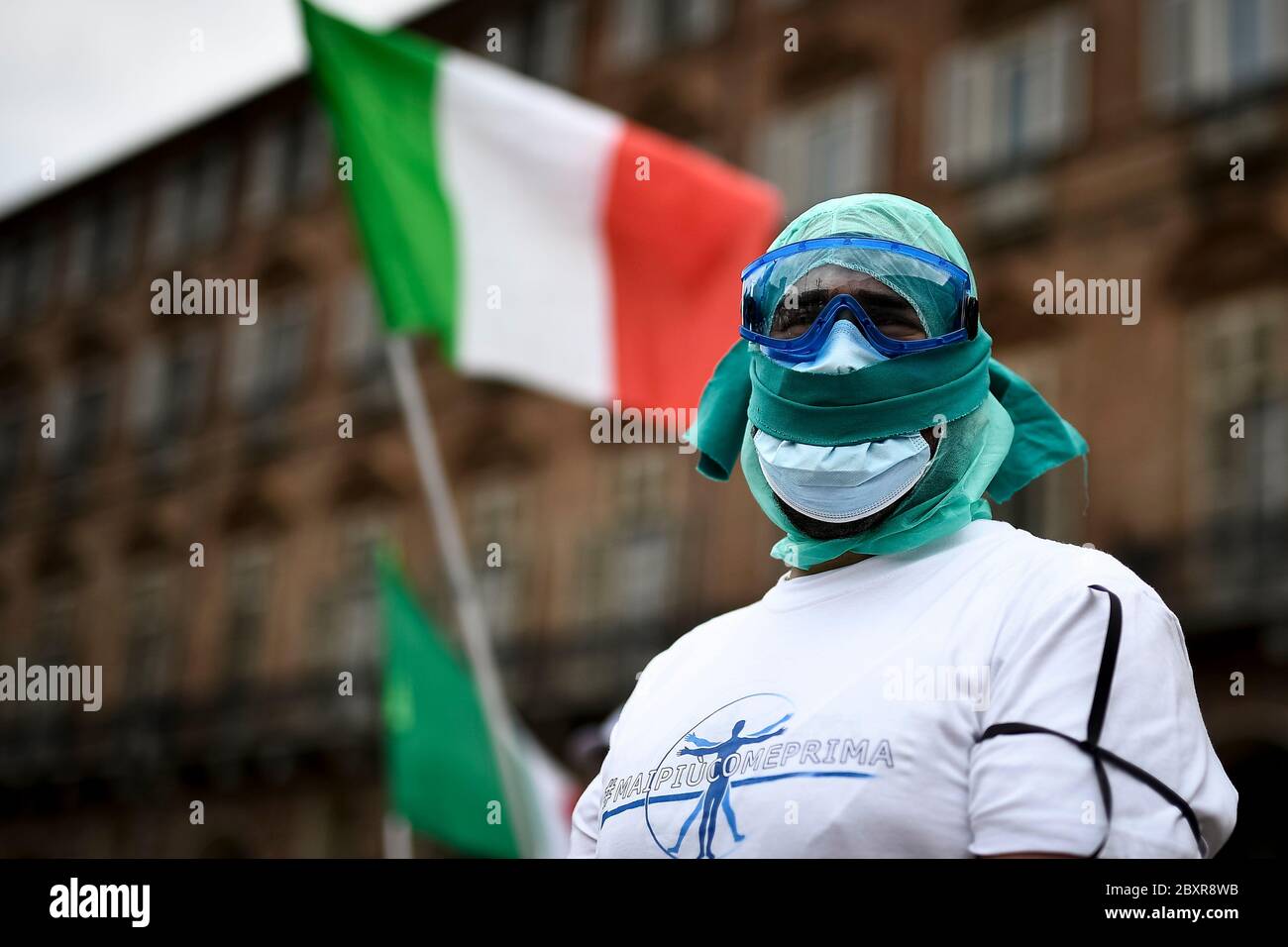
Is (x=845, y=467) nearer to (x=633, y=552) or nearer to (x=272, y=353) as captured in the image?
(x=633, y=552)

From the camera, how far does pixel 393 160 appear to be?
865cm

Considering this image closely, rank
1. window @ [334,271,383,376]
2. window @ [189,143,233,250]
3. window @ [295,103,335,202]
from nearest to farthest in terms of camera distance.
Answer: window @ [334,271,383,376]
window @ [295,103,335,202]
window @ [189,143,233,250]

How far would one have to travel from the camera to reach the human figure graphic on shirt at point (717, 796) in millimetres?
2229

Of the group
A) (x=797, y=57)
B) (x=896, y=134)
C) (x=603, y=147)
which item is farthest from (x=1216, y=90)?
(x=603, y=147)

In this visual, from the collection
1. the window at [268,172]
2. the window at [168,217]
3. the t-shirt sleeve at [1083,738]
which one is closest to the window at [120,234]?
the window at [168,217]

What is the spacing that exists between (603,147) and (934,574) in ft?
21.4

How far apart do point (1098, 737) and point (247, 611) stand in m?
25.0

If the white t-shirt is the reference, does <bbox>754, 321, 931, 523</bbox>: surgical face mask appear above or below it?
above

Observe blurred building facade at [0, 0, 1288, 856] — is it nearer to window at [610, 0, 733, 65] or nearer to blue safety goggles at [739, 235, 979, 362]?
window at [610, 0, 733, 65]

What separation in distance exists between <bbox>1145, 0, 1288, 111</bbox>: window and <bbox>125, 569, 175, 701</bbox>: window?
55.4 feet

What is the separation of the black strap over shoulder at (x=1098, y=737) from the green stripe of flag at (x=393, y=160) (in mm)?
6471

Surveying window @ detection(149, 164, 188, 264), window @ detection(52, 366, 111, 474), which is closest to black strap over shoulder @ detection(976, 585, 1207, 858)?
window @ detection(149, 164, 188, 264)

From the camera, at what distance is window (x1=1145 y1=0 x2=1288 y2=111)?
15.9 meters
